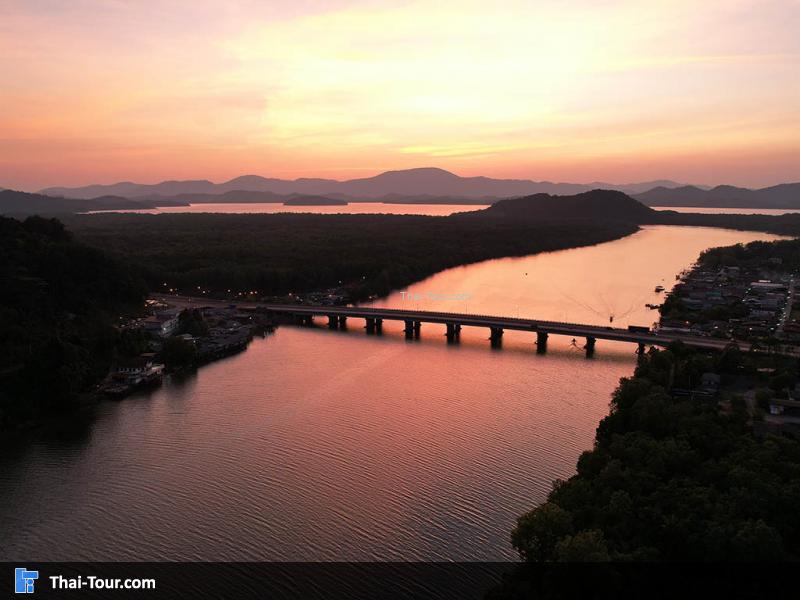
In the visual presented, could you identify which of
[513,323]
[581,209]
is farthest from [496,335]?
[581,209]

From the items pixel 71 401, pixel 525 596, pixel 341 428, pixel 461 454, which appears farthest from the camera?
pixel 71 401

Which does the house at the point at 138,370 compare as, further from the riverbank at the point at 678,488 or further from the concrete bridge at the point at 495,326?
the riverbank at the point at 678,488

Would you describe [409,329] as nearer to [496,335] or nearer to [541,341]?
[496,335]

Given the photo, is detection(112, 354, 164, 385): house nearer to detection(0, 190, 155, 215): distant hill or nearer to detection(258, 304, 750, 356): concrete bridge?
detection(258, 304, 750, 356): concrete bridge

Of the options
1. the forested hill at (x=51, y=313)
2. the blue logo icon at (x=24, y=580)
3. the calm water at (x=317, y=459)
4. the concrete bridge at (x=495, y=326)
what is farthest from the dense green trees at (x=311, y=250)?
the blue logo icon at (x=24, y=580)

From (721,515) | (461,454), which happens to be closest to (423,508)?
(461,454)

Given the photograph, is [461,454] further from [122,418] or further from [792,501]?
[122,418]
